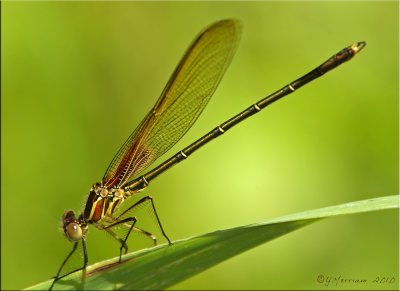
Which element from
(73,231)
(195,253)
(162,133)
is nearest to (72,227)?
(73,231)

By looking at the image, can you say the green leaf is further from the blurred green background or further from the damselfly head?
the blurred green background

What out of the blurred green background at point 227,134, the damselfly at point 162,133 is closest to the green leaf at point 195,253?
the damselfly at point 162,133

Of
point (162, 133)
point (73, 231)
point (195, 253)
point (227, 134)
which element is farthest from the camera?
point (227, 134)

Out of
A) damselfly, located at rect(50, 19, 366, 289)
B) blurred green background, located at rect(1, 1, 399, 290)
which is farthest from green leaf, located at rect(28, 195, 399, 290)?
blurred green background, located at rect(1, 1, 399, 290)

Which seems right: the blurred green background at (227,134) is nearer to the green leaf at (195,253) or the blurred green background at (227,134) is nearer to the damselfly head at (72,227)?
the damselfly head at (72,227)

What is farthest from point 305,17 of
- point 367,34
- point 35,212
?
point 35,212

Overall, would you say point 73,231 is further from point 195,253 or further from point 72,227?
point 195,253

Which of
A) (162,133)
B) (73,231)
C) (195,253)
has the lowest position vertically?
(195,253)
